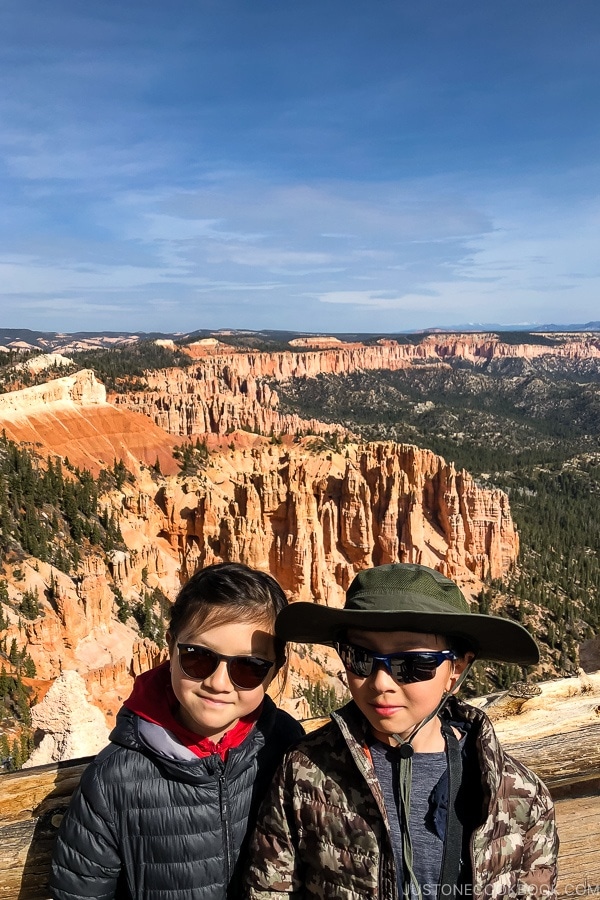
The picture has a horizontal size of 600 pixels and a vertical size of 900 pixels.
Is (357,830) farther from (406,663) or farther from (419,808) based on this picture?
(406,663)

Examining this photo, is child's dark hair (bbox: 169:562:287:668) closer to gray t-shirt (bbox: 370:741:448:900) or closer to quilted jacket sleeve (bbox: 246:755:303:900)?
quilted jacket sleeve (bbox: 246:755:303:900)

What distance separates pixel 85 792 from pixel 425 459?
1481 inches

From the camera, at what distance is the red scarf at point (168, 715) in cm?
237

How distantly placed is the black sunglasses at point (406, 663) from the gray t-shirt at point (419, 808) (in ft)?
1.08

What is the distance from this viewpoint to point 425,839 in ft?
6.93

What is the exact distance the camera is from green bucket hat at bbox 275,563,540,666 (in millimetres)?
2043

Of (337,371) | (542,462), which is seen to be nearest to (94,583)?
(542,462)

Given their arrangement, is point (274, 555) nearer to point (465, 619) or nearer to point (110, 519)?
point (110, 519)

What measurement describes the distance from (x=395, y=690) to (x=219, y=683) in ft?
2.35

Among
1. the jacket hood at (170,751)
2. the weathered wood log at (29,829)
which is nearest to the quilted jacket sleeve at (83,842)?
the jacket hood at (170,751)

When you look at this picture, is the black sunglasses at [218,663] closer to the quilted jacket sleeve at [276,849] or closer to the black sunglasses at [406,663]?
the quilted jacket sleeve at [276,849]

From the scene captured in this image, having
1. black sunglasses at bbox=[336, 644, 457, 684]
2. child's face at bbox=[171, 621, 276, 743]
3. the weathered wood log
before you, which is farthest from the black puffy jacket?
black sunglasses at bbox=[336, 644, 457, 684]

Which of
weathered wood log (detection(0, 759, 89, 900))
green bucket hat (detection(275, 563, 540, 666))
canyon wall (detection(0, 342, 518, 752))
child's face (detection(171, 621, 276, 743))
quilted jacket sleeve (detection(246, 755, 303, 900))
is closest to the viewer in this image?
green bucket hat (detection(275, 563, 540, 666))

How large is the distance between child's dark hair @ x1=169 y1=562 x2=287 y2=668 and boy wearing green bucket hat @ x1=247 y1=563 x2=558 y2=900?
189 mm
